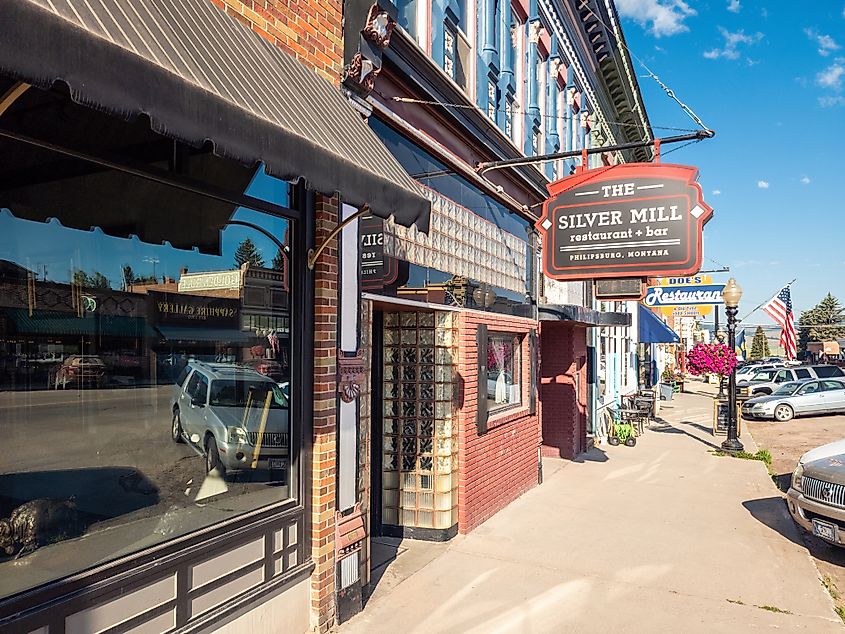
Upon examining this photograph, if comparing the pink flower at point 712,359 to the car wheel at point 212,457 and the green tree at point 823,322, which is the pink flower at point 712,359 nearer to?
the car wheel at point 212,457

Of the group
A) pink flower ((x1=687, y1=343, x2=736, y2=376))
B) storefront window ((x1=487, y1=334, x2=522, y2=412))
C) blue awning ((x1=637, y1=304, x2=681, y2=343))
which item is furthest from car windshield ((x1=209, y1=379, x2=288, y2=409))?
blue awning ((x1=637, y1=304, x2=681, y2=343))

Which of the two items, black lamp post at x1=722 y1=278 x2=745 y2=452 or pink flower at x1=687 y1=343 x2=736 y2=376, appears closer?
black lamp post at x1=722 y1=278 x2=745 y2=452

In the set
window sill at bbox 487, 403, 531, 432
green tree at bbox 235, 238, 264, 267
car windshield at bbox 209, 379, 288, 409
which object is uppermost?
green tree at bbox 235, 238, 264, 267

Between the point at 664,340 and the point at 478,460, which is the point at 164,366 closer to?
the point at 478,460

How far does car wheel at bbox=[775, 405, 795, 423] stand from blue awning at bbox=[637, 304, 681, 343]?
4159mm

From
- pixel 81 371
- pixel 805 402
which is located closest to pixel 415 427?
pixel 81 371

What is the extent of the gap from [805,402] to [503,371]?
17751mm

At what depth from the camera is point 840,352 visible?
2953 inches

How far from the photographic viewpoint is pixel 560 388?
514 inches

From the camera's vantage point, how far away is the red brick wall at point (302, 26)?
432 centimetres

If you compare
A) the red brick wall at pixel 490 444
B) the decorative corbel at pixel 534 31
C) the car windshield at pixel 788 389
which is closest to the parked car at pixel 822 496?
the red brick wall at pixel 490 444

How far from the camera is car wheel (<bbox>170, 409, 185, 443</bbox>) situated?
4309 millimetres

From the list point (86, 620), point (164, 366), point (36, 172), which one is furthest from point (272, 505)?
point (36, 172)

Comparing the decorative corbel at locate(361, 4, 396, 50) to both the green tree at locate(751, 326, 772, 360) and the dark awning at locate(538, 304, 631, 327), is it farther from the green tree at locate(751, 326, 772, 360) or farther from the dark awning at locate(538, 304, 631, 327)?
the green tree at locate(751, 326, 772, 360)
